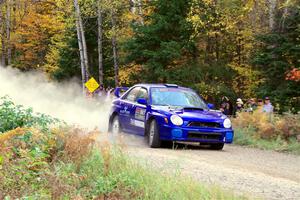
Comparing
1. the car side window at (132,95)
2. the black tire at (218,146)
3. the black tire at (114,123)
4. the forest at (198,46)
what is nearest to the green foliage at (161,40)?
the forest at (198,46)

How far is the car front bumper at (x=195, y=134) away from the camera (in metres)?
14.8

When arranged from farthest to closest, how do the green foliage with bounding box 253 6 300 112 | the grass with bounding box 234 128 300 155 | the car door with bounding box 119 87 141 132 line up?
the green foliage with bounding box 253 6 300 112, the car door with bounding box 119 87 141 132, the grass with bounding box 234 128 300 155

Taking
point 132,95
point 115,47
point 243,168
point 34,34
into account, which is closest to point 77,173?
point 243,168

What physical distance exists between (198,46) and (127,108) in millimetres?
22886

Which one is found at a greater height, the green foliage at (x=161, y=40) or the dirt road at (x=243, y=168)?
the green foliage at (x=161, y=40)

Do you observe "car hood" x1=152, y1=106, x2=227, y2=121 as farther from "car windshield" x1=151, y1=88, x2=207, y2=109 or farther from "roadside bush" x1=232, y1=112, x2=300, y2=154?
"roadside bush" x1=232, y1=112, x2=300, y2=154

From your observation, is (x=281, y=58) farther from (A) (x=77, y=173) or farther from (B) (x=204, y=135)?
(A) (x=77, y=173)

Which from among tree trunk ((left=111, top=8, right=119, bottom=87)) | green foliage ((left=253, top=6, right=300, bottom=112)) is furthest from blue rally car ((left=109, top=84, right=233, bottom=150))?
tree trunk ((left=111, top=8, right=119, bottom=87))

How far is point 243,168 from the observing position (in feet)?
36.5

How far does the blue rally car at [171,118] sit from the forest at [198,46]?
8.17 metres

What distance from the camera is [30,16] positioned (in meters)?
59.6

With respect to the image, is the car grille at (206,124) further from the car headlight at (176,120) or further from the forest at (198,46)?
the forest at (198,46)

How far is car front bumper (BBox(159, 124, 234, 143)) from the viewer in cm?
1478

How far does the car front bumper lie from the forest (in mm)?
8700
